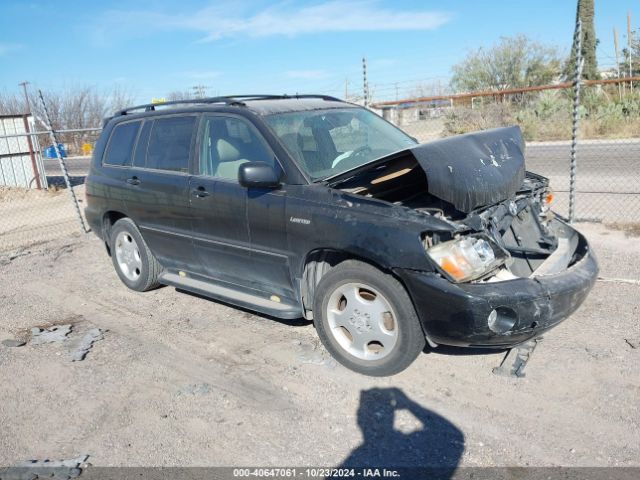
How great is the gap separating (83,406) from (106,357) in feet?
2.57

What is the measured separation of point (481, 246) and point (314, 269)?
1264 millimetres

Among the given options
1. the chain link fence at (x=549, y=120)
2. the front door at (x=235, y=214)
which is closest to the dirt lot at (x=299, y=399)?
the front door at (x=235, y=214)

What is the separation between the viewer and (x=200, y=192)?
475 cm

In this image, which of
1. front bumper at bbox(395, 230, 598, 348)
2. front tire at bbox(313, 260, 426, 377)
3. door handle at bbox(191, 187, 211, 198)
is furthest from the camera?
door handle at bbox(191, 187, 211, 198)

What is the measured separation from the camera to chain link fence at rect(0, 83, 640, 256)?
375 inches

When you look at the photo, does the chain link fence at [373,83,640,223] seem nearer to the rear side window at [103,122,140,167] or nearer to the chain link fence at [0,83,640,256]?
the chain link fence at [0,83,640,256]

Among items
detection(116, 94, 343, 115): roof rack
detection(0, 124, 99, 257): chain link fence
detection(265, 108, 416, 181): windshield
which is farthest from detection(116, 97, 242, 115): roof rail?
detection(0, 124, 99, 257): chain link fence

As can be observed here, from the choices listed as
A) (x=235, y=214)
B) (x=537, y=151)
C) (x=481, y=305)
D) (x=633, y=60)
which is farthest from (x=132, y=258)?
(x=633, y=60)

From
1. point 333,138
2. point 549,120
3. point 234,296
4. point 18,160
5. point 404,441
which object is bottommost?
point 404,441

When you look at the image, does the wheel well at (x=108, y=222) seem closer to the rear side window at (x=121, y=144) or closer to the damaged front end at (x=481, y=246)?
the rear side window at (x=121, y=144)

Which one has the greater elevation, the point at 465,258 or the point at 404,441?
the point at 465,258

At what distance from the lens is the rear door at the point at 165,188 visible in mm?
4996

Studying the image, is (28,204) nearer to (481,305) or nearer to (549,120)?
(481,305)

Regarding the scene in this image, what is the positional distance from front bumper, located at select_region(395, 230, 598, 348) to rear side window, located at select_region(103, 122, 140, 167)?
3.51m
